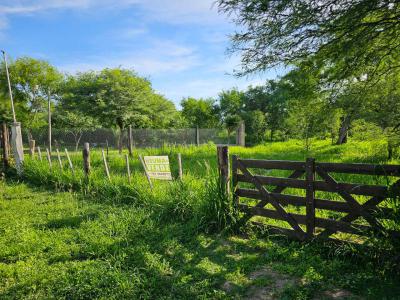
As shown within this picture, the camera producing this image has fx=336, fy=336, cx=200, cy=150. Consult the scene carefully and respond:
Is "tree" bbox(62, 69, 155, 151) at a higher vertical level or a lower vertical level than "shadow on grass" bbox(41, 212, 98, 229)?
higher

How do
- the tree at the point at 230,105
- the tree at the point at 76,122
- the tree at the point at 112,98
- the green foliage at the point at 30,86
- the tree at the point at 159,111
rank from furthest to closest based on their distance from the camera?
the tree at the point at 230,105 → the green foliage at the point at 30,86 → the tree at the point at 159,111 → the tree at the point at 76,122 → the tree at the point at 112,98

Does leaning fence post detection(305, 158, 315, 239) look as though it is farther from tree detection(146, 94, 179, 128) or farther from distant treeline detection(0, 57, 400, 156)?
tree detection(146, 94, 179, 128)

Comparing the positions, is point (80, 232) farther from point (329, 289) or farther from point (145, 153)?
point (145, 153)

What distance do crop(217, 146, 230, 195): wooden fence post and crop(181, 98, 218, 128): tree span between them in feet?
99.9

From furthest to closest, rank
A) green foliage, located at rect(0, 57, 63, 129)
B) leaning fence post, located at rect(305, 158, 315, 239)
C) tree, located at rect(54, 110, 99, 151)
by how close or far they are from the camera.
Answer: green foliage, located at rect(0, 57, 63, 129), tree, located at rect(54, 110, 99, 151), leaning fence post, located at rect(305, 158, 315, 239)

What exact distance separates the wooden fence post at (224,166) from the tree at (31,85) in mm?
28968

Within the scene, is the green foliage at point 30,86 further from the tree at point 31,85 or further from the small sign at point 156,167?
the small sign at point 156,167

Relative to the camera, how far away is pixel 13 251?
5.39 metres

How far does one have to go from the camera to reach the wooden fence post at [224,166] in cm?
624

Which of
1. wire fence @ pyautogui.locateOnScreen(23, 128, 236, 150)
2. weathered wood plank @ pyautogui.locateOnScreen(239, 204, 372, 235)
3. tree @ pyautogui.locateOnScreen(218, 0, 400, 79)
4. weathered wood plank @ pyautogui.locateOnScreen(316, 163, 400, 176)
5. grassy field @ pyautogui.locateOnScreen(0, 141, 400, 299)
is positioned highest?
tree @ pyautogui.locateOnScreen(218, 0, 400, 79)

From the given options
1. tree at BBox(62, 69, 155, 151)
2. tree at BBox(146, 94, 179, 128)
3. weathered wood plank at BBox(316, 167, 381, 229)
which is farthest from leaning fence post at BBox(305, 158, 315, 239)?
tree at BBox(146, 94, 179, 128)

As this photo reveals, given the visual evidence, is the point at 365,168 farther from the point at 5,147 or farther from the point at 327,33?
the point at 5,147

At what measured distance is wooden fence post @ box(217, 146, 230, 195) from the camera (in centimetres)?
624

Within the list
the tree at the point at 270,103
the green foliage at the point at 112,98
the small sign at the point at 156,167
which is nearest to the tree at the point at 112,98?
the green foliage at the point at 112,98
